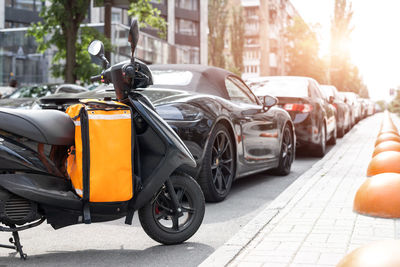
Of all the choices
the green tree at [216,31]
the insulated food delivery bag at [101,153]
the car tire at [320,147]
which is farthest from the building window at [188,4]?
the insulated food delivery bag at [101,153]

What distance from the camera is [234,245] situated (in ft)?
14.5

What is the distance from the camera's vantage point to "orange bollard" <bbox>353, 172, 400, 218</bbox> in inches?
208

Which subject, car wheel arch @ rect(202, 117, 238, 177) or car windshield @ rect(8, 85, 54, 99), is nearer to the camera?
car wheel arch @ rect(202, 117, 238, 177)

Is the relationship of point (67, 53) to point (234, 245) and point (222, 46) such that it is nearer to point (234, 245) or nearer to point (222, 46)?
point (234, 245)

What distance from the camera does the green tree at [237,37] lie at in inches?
2504

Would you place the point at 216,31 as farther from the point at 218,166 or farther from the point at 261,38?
the point at 218,166

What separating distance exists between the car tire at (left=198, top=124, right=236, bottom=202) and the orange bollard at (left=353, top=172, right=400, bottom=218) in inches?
60.5

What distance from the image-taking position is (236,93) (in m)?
7.66

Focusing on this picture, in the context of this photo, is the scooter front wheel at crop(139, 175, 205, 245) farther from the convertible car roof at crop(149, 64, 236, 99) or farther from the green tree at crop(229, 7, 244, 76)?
the green tree at crop(229, 7, 244, 76)

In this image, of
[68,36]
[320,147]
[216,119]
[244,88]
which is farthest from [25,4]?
[216,119]

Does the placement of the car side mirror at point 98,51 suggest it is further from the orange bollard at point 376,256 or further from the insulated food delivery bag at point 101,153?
the orange bollard at point 376,256

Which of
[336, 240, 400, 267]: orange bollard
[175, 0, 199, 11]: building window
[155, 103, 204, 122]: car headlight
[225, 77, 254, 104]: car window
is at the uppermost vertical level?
[175, 0, 199, 11]: building window

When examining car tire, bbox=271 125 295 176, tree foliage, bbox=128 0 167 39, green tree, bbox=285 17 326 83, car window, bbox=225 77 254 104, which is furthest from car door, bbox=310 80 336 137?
green tree, bbox=285 17 326 83

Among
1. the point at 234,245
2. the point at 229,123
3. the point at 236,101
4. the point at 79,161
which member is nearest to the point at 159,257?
the point at 234,245
